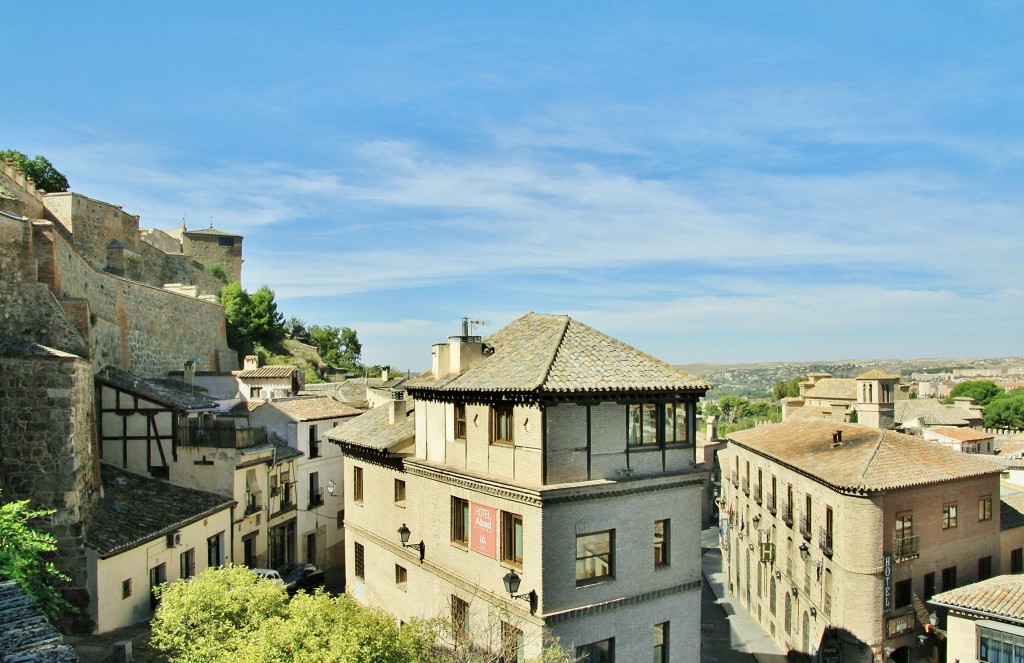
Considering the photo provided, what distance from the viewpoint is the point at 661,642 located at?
15500 millimetres

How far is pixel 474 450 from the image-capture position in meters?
15.9

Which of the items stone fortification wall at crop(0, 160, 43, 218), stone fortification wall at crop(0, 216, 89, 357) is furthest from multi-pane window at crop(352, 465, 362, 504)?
stone fortification wall at crop(0, 160, 43, 218)

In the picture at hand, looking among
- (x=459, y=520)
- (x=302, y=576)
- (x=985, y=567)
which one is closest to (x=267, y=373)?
(x=302, y=576)

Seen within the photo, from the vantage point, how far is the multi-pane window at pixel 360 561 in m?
22.0

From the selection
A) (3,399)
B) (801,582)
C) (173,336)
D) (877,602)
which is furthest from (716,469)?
(3,399)

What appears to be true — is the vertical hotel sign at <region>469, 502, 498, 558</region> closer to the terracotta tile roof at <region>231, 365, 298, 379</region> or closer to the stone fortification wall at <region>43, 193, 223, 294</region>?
the terracotta tile roof at <region>231, 365, 298, 379</region>

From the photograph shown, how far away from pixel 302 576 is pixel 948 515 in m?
26.2

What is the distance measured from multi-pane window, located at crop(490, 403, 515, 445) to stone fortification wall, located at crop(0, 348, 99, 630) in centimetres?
1250

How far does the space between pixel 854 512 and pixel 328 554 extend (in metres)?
24.4

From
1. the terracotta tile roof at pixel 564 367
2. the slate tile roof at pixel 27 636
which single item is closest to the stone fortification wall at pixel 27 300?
the terracotta tile roof at pixel 564 367

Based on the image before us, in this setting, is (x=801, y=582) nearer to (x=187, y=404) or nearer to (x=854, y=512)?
(x=854, y=512)

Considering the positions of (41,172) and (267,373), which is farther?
(41,172)

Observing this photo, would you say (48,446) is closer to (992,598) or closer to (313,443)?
(313,443)

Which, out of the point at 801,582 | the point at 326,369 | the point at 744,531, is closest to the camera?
the point at 801,582
